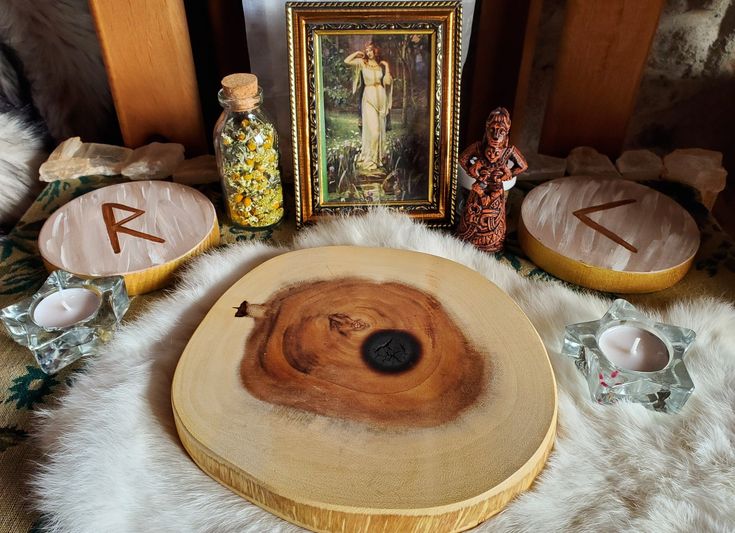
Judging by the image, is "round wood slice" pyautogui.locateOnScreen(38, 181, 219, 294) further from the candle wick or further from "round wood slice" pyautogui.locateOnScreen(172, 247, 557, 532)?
the candle wick

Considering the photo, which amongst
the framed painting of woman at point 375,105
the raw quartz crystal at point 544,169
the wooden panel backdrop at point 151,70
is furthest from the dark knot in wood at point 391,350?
the wooden panel backdrop at point 151,70

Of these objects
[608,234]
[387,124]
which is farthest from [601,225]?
[387,124]

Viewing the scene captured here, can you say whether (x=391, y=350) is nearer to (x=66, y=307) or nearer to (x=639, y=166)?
(x=66, y=307)

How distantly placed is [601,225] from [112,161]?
0.72m

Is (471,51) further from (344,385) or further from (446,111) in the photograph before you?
(344,385)

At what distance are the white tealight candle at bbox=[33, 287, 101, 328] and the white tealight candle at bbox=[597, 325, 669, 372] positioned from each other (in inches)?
21.3

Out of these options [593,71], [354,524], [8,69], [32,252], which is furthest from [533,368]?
[8,69]

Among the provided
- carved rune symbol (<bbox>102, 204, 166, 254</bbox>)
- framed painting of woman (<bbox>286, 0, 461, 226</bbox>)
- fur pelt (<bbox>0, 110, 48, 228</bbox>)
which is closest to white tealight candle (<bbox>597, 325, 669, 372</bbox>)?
framed painting of woman (<bbox>286, 0, 461, 226</bbox>)

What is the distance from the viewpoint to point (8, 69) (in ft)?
3.31

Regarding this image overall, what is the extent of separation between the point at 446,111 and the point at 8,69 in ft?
2.25

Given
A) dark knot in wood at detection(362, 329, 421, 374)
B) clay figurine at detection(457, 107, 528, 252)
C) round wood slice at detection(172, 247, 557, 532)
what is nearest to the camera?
round wood slice at detection(172, 247, 557, 532)

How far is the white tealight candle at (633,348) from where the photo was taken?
2.12 ft

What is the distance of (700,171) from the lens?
96 cm

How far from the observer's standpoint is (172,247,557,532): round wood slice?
53 cm
